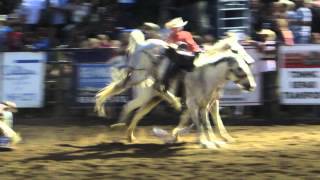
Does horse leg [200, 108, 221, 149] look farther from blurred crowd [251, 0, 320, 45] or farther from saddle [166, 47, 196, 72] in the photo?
blurred crowd [251, 0, 320, 45]

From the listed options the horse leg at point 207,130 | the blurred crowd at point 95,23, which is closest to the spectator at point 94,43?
the blurred crowd at point 95,23

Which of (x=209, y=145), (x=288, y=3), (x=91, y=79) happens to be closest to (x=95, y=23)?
(x=91, y=79)

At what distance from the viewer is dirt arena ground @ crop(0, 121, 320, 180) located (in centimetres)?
835

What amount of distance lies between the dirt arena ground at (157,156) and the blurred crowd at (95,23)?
7.65 feet

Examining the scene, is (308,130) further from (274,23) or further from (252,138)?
(274,23)

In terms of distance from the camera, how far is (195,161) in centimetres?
916

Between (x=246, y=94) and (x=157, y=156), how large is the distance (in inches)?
156

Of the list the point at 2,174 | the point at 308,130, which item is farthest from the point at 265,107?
the point at 2,174

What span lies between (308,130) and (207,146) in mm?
2816

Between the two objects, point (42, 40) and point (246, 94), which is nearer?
point (246, 94)

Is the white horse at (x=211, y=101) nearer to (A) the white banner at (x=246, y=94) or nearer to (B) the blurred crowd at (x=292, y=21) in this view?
(A) the white banner at (x=246, y=94)

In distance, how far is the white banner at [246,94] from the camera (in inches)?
520

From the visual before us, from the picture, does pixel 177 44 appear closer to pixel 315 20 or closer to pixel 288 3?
pixel 288 3

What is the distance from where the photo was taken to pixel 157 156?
9758mm
